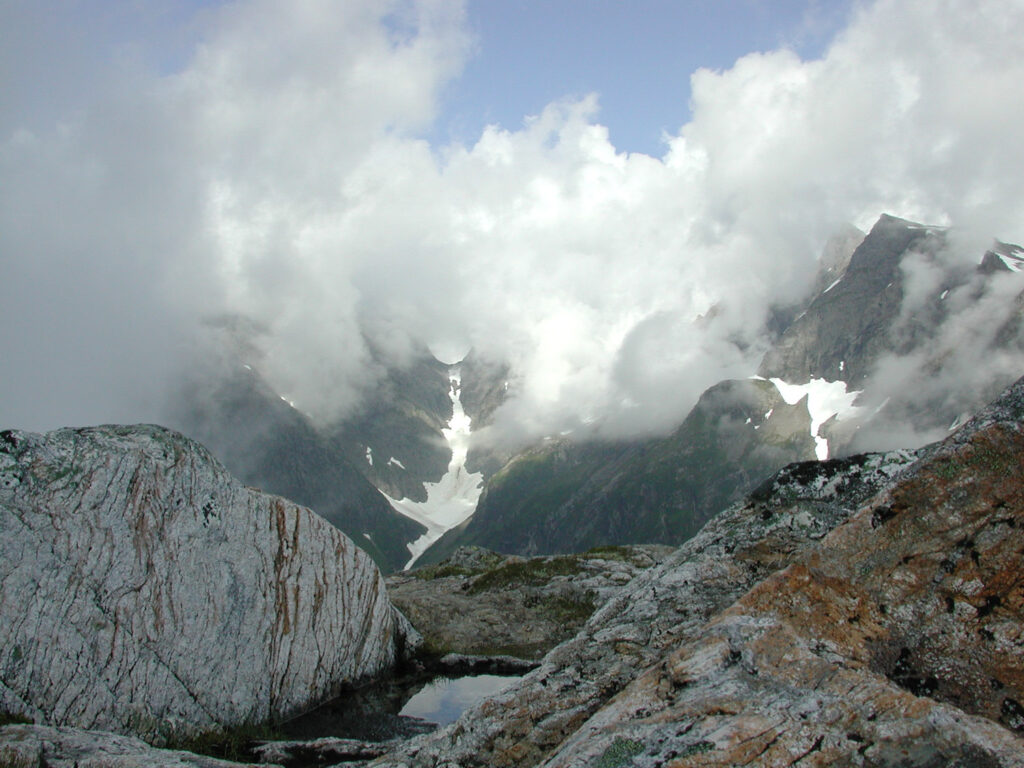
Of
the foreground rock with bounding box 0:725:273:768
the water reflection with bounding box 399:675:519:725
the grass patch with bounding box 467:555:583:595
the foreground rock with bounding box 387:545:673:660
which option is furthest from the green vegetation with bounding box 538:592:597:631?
the foreground rock with bounding box 0:725:273:768

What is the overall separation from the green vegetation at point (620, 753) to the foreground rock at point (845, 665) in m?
0.02

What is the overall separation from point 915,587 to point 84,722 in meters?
20.8

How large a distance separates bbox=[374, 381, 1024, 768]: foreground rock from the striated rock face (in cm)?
1083

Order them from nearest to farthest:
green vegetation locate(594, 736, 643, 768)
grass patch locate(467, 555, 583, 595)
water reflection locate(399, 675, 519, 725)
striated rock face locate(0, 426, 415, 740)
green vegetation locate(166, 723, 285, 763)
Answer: green vegetation locate(594, 736, 643, 768) → green vegetation locate(166, 723, 285, 763) → striated rock face locate(0, 426, 415, 740) → water reflection locate(399, 675, 519, 725) → grass patch locate(467, 555, 583, 595)

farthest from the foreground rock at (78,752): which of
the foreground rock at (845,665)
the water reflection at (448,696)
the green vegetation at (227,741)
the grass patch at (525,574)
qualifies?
the grass patch at (525,574)

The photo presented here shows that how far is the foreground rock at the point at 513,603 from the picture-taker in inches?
1297

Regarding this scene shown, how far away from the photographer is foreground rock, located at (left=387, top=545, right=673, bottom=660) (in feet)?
108

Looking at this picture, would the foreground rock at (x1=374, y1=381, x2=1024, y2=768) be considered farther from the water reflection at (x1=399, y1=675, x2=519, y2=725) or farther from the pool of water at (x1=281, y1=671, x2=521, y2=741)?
the water reflection at (x1=399, y1=675, x2=519, y2=725)

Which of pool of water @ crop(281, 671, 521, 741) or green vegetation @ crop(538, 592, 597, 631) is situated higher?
green vegetation @ crop(538, 592, 597, 631)

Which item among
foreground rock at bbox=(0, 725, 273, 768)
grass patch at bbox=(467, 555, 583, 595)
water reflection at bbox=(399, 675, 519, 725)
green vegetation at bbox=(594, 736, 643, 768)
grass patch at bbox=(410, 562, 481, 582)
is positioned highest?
grass patch at bbox=(410, 562, 481, 582)

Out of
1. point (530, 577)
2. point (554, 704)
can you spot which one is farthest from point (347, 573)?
point (530, 577)

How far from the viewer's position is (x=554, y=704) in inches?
486

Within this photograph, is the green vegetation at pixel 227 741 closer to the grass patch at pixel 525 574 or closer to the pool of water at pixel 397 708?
the pool of water at pixel 397 708

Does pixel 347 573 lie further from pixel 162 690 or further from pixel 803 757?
pixel 803 757
